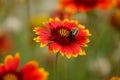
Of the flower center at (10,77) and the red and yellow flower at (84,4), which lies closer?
the flower center at (10,77)

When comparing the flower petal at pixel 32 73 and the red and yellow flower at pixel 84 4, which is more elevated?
the red and yellow flower at pixel 84 4

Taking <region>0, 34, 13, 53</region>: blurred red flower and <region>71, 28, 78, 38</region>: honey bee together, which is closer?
<region>71, 28, 78, 38</region>: honey bee

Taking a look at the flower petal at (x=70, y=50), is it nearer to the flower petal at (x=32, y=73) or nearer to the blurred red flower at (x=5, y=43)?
the flower petal at (x=32, y=73)

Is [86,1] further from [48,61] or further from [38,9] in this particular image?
[38,9]

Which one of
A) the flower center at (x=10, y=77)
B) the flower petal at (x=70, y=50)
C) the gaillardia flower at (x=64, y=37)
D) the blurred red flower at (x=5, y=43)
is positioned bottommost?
the flower center at (x=10, y=77)

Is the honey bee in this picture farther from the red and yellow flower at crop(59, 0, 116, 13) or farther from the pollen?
the red and yellow flower at crop(59, 0, 116, 13)

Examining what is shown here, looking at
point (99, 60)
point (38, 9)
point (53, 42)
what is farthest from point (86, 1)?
point (38, 9)

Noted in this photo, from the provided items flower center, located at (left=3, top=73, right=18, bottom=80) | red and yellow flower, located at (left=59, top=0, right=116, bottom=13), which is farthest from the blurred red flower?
flower center, located at (left=3, top=73, right=18, bottom=80)

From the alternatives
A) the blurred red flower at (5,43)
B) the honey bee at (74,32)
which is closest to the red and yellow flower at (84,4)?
the blurred red flower at (5,43)
